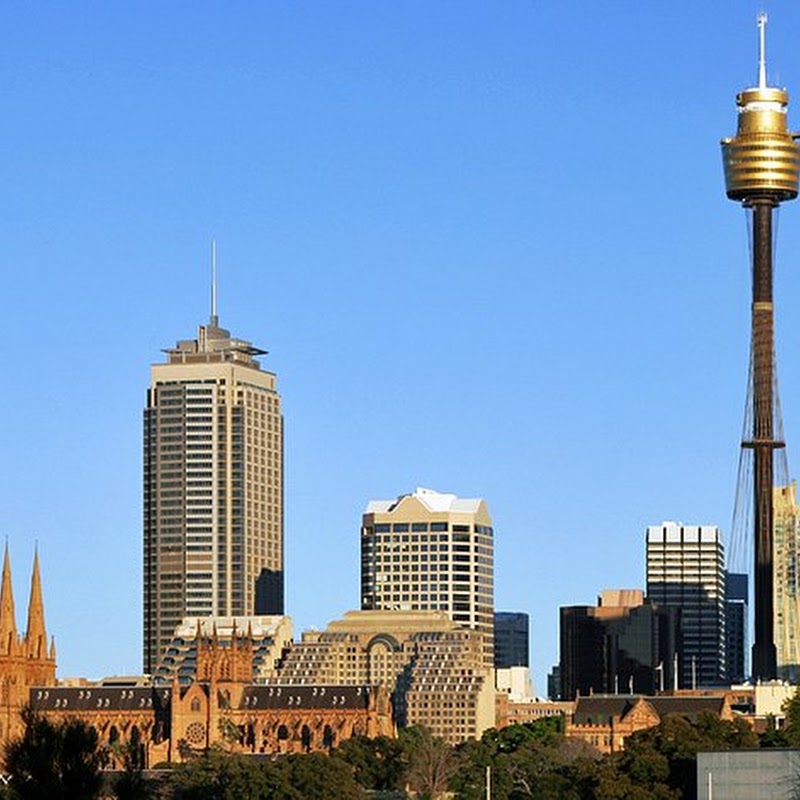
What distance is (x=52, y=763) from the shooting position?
98312 millimetres

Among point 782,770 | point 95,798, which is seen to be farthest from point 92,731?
point 782,770

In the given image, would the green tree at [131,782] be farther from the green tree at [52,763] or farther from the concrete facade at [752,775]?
the concrete facade at [752,775]

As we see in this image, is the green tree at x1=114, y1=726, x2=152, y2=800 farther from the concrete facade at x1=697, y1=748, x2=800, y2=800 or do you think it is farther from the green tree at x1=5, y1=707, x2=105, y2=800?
the concrete facade at x1=697, y1=748, x2=800, y2=800

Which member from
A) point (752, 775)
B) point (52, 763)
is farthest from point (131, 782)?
point (752, 775)

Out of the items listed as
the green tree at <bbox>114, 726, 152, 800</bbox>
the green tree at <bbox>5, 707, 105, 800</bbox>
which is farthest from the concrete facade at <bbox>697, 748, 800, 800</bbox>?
the green tree at <bbox>5, 707, 105, 800</bbox>

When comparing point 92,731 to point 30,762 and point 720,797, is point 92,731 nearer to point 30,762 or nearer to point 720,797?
point 30,762

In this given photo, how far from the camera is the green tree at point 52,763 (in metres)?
98.1

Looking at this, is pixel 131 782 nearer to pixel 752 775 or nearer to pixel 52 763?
pixel 52 763

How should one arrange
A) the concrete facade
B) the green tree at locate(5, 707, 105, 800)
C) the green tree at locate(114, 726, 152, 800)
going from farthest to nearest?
the concrete facade, the green tree at locate(114, 726, 152, 800), the green tree at locate(5, 707, 105, 800)

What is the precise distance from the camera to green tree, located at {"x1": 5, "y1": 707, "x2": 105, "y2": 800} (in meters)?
98.1

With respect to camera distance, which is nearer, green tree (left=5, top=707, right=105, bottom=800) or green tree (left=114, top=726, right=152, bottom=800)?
green tree (left=5, top=707, right=105, bottom=800)

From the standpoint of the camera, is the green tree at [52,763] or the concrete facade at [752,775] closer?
the green tree at [52,763]

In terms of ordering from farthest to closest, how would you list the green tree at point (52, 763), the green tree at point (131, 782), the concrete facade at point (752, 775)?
the concrete facade at point (752, 775) < the green tree at point (131, 782) < the green tree at point (52, 763)

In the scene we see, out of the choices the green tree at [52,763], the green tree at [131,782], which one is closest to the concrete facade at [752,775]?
the green tree at [131,782]
